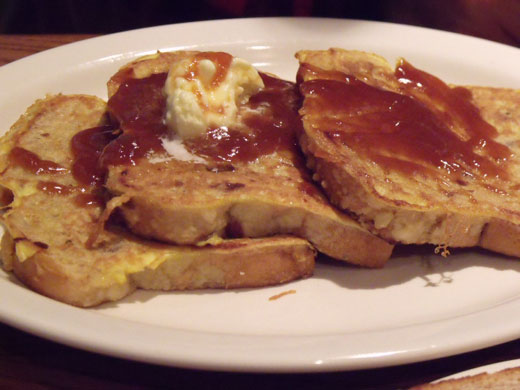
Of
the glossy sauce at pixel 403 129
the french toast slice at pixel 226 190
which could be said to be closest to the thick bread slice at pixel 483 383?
the french toast slice at pixel 226 190

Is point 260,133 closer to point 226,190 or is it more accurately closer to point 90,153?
point 226,190

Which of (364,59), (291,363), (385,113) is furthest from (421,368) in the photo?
(364,59)

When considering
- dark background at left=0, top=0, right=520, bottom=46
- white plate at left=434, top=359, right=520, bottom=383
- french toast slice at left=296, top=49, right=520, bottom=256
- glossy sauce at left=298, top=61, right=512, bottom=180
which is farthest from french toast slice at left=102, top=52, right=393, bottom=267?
dark background at left=0, top=0, right=520, bottom=46

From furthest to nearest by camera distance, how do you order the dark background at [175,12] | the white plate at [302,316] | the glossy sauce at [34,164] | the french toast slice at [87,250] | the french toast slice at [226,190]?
the dark background at [175,12] < the glossy sauce at [34,164] < the french toast slice at [226,190] < the french toast slice at [87,250] < the white plate at [302,316]

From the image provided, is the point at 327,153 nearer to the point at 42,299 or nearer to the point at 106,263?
the point at 106,263

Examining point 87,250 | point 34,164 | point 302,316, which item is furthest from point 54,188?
point 302,316

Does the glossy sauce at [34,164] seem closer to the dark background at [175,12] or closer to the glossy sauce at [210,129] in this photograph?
the glossy sauce at [210,129]

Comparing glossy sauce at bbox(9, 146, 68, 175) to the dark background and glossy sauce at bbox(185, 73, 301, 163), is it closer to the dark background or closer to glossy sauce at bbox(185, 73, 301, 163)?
glossy sauce at bbox(185, 73, 301, 163)
